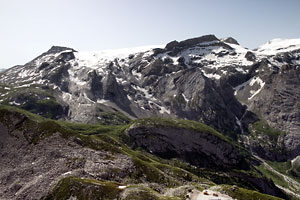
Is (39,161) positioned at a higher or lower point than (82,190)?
higher

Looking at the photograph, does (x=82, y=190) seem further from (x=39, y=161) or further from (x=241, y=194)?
(x=241, y=194)

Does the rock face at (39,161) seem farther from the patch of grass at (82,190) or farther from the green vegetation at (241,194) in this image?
the green vegetation at (241,194)

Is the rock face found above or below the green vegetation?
above

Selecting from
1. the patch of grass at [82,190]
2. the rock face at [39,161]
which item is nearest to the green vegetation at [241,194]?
the rock face at [39,161]

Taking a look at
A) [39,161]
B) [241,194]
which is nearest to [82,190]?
[39,161]

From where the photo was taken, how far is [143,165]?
102625mm

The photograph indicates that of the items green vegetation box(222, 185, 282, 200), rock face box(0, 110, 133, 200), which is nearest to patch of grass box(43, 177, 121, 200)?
rock face box(0, 110, 133, 200)

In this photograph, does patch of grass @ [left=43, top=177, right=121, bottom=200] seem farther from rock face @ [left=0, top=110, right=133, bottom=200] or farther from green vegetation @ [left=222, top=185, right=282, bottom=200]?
green vegetation @ [left=222, top=185, right=282, bottom=200]

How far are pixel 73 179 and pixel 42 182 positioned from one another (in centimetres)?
1224

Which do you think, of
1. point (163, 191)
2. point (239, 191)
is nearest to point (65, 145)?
point (163, 191)

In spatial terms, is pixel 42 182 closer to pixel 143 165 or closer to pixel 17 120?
pixel 143 165

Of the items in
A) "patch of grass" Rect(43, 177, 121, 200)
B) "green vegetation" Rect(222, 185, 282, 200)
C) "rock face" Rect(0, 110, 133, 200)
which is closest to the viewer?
"patch of grass" Rect(43, 177, 121, 200)

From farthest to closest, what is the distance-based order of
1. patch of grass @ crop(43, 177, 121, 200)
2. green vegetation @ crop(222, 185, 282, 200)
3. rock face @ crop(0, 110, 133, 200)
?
rock face @ crop(0, 110, 133, 200) → green vegetation @ crop(222, 185, 282, 200) → patch of grass @ crop(43, 177, 121, 200)

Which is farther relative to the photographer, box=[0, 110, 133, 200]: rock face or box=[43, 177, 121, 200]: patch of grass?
box=[0, 110, 133, 200]: rock face
